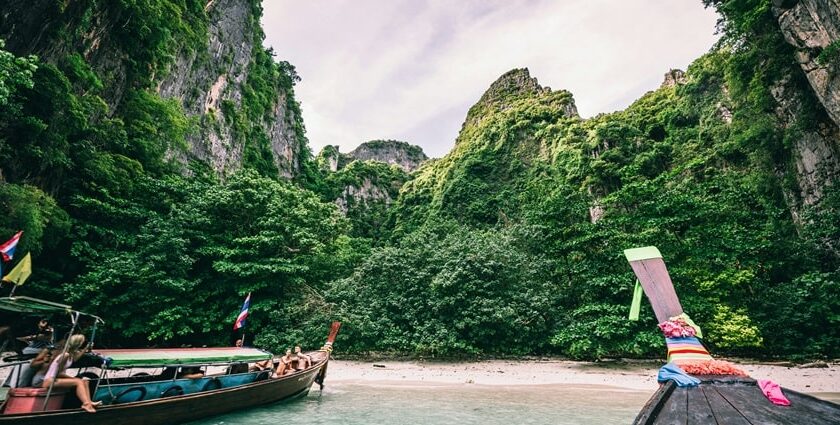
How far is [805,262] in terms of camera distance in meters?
13.0

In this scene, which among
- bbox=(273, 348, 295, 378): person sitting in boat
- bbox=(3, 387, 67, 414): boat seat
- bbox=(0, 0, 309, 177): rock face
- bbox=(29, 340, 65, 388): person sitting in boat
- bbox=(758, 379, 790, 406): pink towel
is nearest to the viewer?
bbox=(758, 379, 790, 406): pink towel

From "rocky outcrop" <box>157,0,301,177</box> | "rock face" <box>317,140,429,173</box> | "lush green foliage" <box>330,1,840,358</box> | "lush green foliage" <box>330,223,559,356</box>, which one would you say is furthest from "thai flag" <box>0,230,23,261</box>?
"rock face" <box>317,140,429,173</box>

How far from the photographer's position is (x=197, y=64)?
2675 centimetres

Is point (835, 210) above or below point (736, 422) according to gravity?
above

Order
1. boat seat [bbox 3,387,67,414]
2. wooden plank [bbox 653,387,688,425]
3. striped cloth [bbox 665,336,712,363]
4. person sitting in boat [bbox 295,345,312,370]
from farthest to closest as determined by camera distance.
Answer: person sitting in boat [bbox 295,345,312,370], boat seat [bbox 3,387,67,414], striped cloth [bbox 665,336,712,363], wooden plank [bbox 653,387,688,425]

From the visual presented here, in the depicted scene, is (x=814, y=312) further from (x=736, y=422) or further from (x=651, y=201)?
(x=736, y=422)

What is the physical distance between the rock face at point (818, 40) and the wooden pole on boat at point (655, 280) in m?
15.0

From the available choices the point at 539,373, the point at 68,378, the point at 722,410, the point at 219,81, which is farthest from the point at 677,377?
the point at 219,81

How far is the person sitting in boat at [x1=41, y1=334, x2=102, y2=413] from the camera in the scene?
542 centimetres

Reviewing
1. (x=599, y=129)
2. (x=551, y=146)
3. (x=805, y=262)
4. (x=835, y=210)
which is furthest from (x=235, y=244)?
(x=551, y=146)

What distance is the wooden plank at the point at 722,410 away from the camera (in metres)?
2.18

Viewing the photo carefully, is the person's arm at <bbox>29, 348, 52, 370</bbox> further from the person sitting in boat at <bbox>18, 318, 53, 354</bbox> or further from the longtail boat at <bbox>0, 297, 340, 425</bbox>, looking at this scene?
the person sitting in boat at <bbox>18, 318, 53, 354</bbox>

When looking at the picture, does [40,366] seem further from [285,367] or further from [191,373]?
[285,367]

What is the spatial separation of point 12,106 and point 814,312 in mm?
26955
